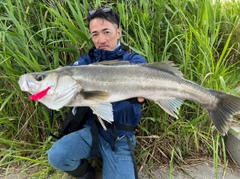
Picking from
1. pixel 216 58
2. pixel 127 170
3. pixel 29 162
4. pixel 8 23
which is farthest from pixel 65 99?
pixel 216 58

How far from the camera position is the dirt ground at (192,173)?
2.42 m

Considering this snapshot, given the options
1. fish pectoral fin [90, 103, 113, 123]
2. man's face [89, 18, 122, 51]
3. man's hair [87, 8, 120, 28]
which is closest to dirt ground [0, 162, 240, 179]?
fish pectoral fin [90, 103, 113, 123]

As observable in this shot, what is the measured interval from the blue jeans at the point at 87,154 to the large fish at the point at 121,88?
1.61 feet

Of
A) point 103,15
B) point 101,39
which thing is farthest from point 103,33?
point 103,15

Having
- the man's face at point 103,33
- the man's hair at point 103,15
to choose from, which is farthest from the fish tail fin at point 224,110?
the man's hair at point 103,15

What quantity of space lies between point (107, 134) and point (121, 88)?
1.94ft

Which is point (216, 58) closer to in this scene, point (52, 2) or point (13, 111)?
point (52, 2)

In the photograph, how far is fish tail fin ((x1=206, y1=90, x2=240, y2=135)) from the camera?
2.00m

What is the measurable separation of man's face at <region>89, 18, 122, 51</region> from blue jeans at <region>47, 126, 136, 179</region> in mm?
804

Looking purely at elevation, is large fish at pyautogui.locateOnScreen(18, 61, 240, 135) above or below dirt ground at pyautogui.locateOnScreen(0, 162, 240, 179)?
above

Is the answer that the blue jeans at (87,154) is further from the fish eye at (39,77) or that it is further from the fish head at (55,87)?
the fish eye at (39,77)

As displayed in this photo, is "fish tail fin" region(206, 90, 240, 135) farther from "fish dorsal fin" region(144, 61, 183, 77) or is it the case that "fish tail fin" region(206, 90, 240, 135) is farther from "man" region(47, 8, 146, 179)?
"man" region(47, 8, 146, 179)

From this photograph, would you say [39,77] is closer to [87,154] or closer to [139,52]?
[87,154]

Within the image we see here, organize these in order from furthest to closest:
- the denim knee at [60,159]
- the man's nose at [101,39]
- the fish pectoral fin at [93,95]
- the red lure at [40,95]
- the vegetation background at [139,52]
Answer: the vegetation background at [139,52] < the man's nose at [101,39] < the denim knee at [60,159] < the fish pectoral fin at [93,95] < the red lure at [40,95]
